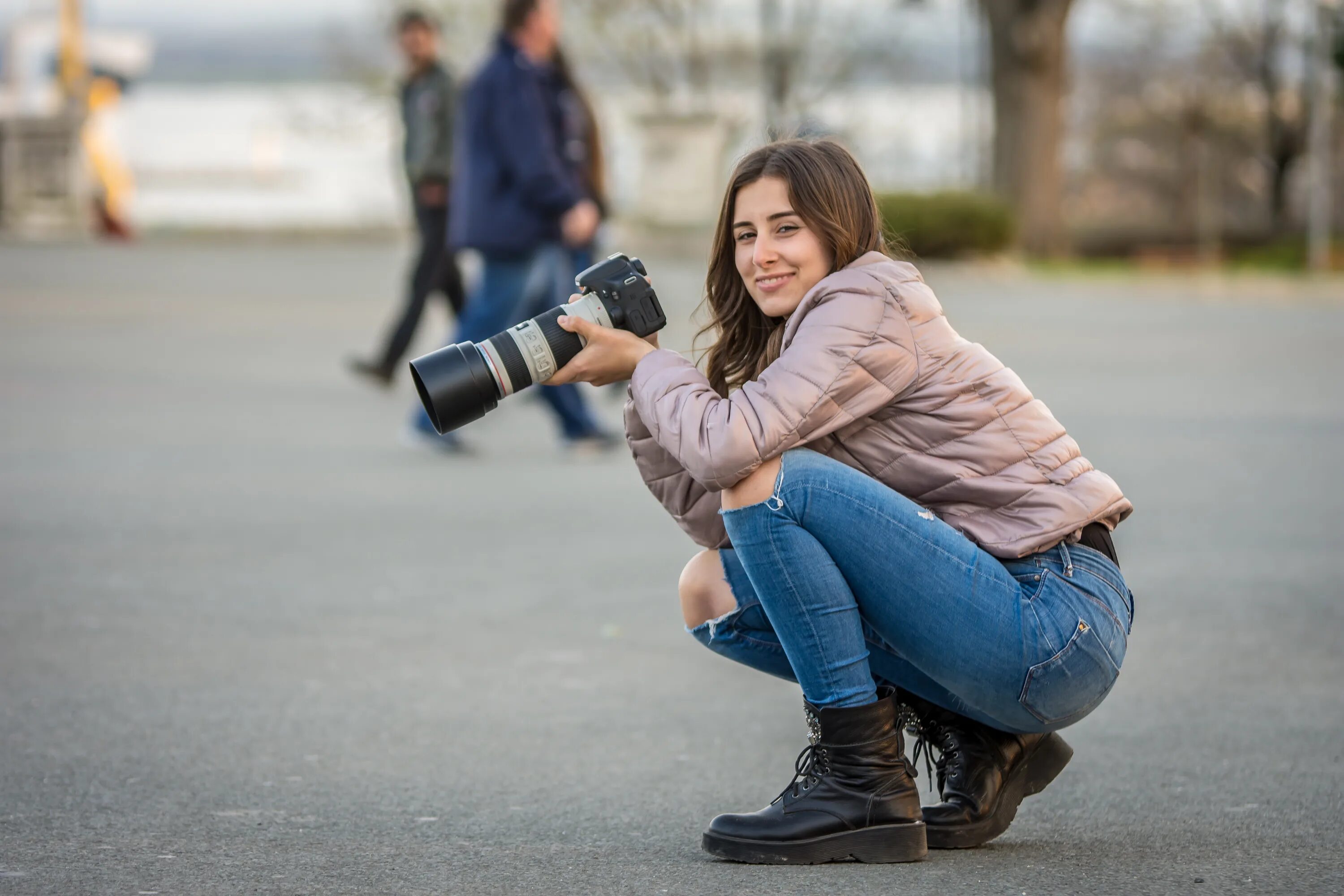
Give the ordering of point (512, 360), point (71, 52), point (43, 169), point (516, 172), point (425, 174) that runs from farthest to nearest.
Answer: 1. point (71, 52)
2. point (43, 169)
3. point (425, 174)
4. point (516, 172)
5. point (512, 360)

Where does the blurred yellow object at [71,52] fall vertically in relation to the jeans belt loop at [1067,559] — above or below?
above

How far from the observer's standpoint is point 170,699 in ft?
13.7

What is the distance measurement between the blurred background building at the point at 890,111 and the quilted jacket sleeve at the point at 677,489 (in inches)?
855

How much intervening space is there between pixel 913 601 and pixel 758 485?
31cm

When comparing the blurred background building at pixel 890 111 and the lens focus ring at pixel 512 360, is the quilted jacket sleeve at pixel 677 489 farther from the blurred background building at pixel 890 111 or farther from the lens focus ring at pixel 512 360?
the blurred background building at pixel 890 111

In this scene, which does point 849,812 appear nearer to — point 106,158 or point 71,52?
point 106,158

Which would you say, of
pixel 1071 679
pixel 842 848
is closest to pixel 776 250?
pixel 1071 679

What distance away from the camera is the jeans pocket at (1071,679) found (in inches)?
117

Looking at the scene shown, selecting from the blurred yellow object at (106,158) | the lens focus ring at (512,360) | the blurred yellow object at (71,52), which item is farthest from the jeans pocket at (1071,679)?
the blurred yellow object at (71,52)

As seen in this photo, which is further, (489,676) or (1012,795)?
(489,676)

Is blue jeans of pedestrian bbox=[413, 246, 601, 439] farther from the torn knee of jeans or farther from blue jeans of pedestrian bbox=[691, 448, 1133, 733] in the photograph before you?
blue jeans of pedestrian bbox=[691, 448, 1133, 733]

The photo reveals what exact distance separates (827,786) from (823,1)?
45002mm

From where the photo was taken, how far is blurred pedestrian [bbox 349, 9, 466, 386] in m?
9.96

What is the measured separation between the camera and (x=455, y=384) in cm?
301
